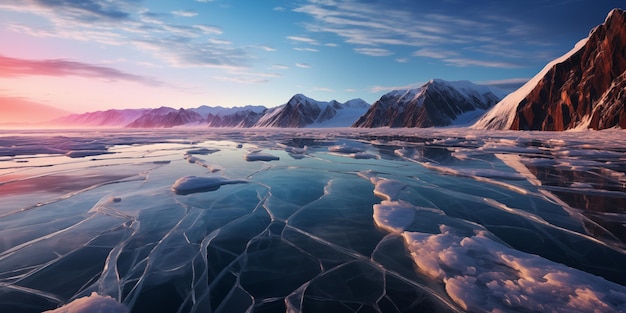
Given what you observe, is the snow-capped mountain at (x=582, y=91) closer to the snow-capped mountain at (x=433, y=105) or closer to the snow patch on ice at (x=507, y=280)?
the snow-capped mountain at (x=433, y=105)

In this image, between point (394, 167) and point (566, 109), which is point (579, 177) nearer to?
point (394, 167)

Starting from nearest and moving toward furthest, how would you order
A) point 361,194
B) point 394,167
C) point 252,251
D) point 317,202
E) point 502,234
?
point 252,251, point 502,234, point 317,202, point 361,194, point 394,167

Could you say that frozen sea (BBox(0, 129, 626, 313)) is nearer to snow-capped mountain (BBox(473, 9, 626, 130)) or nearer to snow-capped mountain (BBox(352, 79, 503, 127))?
snow-capped mountain (BBox(473, 9, 626, 130))

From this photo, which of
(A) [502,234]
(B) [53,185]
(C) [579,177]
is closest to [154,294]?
(A) [502,234]

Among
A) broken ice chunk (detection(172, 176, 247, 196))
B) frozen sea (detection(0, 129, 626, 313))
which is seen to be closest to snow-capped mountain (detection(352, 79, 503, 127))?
frozen sea (detection(0, 129, 626, 313))

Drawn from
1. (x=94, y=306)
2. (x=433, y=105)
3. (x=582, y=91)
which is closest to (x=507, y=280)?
(x=94, y=306)

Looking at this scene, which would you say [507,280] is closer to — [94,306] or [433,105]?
[94,306]
